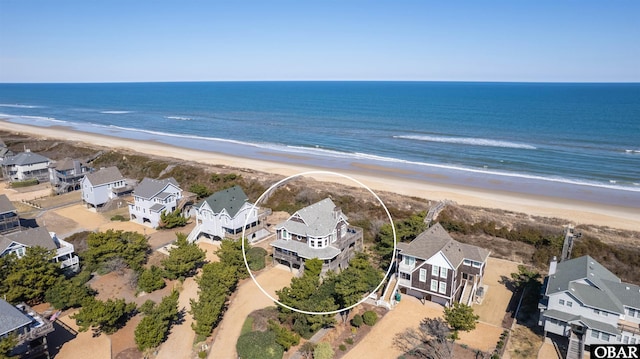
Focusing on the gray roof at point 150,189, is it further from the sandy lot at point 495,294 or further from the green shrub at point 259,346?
the sandy lot at point 495,294

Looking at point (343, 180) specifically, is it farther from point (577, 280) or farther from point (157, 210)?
point (577, 280)

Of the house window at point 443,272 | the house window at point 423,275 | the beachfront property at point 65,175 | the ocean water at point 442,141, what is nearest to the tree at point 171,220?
the beachfront property at point 65,175

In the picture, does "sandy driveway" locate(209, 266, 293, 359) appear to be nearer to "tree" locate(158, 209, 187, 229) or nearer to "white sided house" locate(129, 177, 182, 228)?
"tree" locate(158, 209, 187, 229)

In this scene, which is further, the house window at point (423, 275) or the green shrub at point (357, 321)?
the house window at point (423, 275)

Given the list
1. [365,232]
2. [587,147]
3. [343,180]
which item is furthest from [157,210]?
[587,147]

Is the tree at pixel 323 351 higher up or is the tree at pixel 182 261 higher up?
the tree at pixel 182 261

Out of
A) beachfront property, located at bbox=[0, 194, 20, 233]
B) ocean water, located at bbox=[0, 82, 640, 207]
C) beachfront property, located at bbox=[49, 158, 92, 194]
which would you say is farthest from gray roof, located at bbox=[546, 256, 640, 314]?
beachfront property, located at bbox=[49, 158, 92, 194]

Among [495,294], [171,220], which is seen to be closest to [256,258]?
[171,220]
